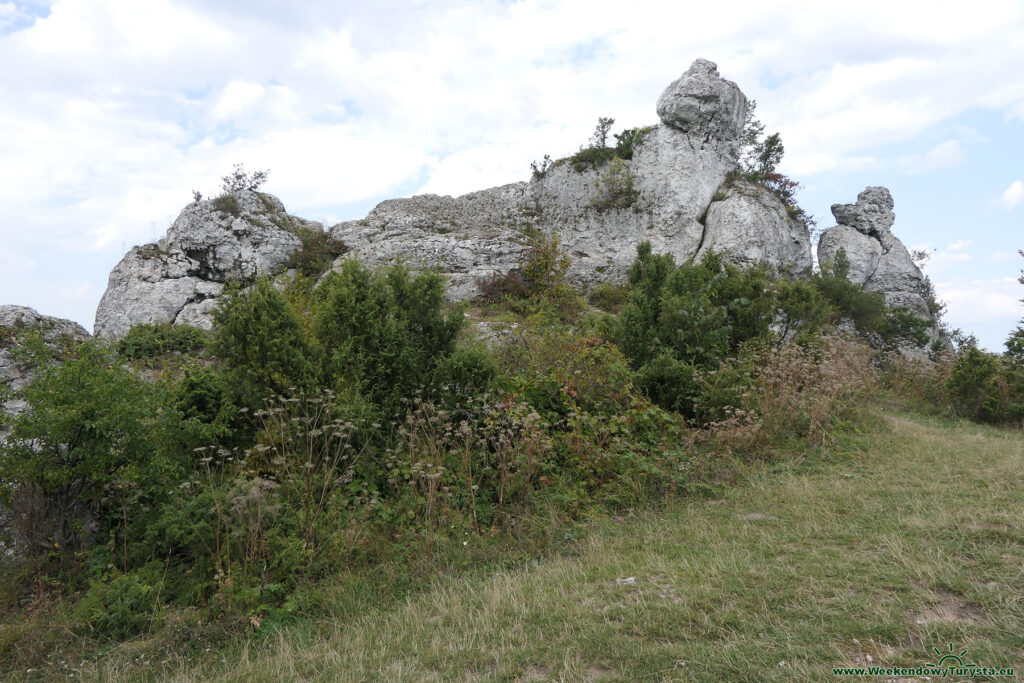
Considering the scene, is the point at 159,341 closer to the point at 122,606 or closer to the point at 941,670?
the point at 122,606

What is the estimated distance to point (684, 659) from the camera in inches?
117

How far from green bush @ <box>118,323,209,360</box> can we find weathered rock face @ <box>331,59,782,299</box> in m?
7.30

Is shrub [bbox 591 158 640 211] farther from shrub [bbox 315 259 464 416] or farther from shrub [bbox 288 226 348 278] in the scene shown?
shrub [bbox 315 259 464 416]

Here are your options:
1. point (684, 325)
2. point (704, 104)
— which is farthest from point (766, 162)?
point (684, 325)

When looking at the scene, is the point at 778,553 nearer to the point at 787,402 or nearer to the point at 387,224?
the point at 787,402

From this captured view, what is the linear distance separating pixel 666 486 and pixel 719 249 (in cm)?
1643

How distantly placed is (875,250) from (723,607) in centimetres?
2424

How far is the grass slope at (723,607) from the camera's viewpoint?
2.97 m

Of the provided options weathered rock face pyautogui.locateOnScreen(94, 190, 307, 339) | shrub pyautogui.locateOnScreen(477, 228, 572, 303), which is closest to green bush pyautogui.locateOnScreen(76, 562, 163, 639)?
weathered rock face pyautogui.locateOnScreen(94, 190, 307, 339)

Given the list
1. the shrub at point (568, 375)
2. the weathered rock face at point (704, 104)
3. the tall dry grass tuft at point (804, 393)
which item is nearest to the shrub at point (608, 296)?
the weathered rock face at point (704, 104)

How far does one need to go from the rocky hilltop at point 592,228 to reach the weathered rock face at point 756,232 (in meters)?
0.06

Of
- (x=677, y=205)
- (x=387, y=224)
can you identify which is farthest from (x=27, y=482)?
(x=677, y=205)

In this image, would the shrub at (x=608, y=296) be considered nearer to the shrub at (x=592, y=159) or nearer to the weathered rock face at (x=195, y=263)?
the shrub at (x=592, y=159)

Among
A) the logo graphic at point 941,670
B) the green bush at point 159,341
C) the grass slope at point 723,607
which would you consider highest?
the green bush at point 159,341
